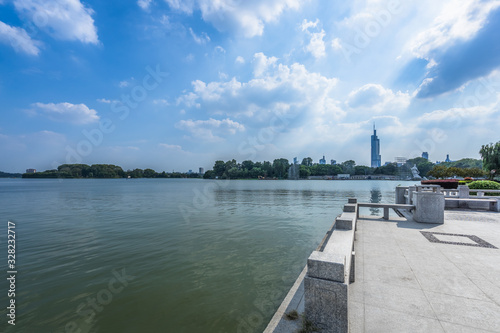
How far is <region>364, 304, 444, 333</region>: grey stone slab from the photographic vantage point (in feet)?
11.4

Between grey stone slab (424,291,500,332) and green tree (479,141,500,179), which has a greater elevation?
green tree (479,141,500,179)

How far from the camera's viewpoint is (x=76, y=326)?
17.0ft

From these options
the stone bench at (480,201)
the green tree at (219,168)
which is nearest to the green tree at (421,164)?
the green tree at (219,168)

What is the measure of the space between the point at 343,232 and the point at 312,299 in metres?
2.85

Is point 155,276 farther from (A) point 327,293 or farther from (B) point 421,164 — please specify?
(B) point 421,164

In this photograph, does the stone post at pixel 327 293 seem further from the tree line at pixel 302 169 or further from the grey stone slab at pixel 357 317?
the tree line at pixel 302 169

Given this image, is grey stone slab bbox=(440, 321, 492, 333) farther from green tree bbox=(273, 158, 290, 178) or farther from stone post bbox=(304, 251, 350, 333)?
green tree bbox=(273, 158, 290, 178)

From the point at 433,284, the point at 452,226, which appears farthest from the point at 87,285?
the point at 452,226

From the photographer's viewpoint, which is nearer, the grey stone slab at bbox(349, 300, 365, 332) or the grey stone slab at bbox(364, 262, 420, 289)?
the grey stone slab at bbox(349, 300, 365, 332)

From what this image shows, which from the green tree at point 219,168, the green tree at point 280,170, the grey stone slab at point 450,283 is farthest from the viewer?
the green tree at point 219,168

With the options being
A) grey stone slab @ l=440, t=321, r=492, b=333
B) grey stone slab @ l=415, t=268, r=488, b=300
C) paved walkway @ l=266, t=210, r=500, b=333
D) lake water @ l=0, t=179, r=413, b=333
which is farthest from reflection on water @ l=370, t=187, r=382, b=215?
grey stone slab @ l=440, t=321, r=492, b=333

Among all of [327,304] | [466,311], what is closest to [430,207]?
[466,311]

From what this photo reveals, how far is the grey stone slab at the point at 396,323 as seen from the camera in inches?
137

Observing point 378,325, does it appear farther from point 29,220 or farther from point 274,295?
point 29,220
